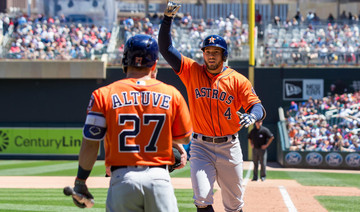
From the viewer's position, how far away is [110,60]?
25.6 metres

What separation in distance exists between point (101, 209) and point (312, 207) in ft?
12.1

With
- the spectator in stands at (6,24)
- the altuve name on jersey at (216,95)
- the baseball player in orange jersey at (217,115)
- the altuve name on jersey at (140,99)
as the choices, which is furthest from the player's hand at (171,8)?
the spectator in stands at (6,24)

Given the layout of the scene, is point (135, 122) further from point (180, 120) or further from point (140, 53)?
point (140, 53)

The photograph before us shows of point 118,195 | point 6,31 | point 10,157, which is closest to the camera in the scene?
point 118,195

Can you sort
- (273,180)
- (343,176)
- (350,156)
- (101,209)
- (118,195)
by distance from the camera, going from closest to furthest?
(118,195) → (101,209) → (273,180) → (343,176) → (350,156)

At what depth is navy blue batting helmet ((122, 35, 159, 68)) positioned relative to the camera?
432cm

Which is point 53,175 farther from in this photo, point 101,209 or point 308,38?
point 308,38

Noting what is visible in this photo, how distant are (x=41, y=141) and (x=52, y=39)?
5072mm

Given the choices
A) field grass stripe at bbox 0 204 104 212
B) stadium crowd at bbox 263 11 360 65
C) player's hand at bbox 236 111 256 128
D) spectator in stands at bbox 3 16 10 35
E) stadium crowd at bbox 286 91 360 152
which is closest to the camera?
player's hand at bbox 236 111 256 128

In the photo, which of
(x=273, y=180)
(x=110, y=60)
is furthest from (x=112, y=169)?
(x=110, y=60)

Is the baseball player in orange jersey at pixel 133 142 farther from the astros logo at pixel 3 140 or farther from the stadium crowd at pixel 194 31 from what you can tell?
the astros logo at pixel 3 140

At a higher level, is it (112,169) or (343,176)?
(112,169)

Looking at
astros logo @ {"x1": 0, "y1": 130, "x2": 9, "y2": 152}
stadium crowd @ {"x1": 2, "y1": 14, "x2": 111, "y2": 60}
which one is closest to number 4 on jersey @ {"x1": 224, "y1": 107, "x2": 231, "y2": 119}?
stadium crowd @ {"x1": 2, "y1": 14, "x2": 111, "y2": 60}

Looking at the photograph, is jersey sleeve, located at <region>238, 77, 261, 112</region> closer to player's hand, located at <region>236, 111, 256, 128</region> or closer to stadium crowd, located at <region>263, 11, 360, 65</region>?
player's hand, located at <region>236, 111, 256, 128</region>
